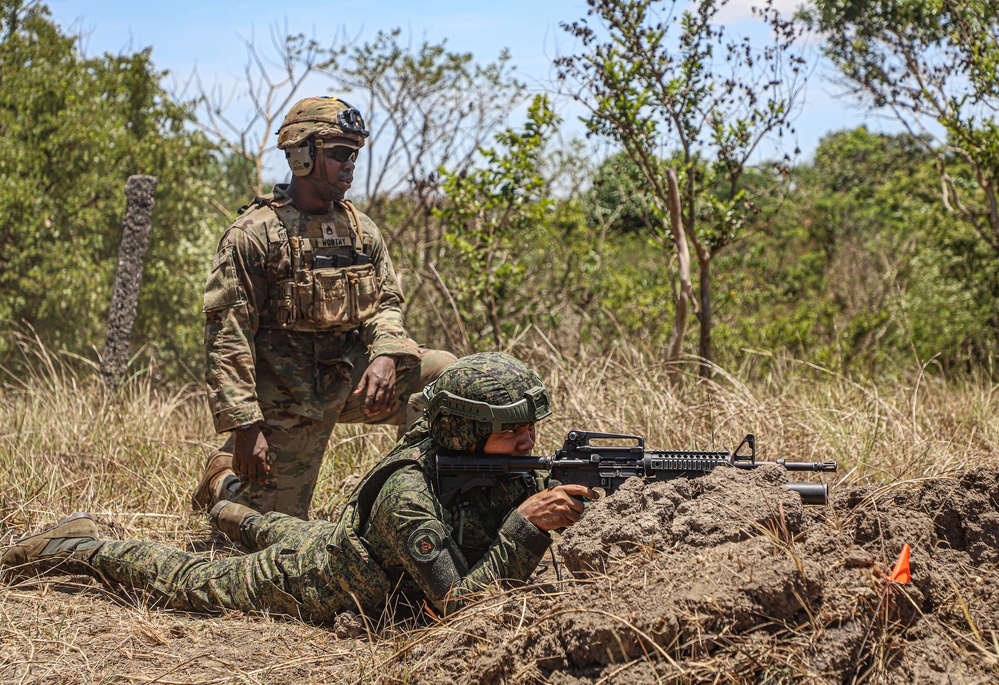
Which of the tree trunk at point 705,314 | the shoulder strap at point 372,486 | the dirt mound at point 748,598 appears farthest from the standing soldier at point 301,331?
the tree trunk at point 705,314

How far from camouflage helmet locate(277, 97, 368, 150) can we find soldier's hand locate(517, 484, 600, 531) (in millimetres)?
2208

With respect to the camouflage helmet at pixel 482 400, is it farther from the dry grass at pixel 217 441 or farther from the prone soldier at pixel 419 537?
the dry grass at pixel 217 441

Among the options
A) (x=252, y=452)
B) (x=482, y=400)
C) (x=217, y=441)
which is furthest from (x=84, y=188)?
(x=482, y=400)

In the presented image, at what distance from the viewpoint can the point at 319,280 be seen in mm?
4648

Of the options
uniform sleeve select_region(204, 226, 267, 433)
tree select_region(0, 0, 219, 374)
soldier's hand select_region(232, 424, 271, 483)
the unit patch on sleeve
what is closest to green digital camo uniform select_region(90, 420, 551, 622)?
the unit patch on sleeve

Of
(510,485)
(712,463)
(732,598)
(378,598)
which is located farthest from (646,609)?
(378,598)

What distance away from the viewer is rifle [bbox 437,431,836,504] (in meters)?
3.24

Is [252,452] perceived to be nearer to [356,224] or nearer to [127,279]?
[356,224]

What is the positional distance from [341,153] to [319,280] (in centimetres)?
63

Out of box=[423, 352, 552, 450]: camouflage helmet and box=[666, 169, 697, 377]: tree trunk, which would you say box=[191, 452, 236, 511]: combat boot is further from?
box=[666, 169, 697, 377]: tree trunk

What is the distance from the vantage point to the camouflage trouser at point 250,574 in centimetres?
367

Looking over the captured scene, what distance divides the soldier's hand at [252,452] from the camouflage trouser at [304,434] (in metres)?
0.18

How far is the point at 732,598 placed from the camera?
8.42 ft

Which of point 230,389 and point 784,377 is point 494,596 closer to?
point 230,389
